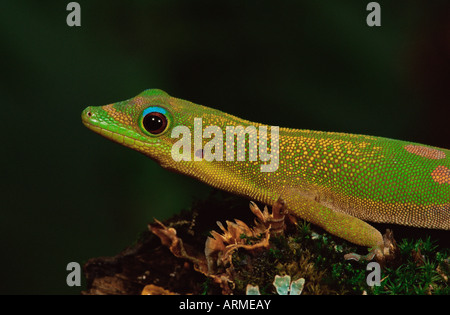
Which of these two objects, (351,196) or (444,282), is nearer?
(444,282)

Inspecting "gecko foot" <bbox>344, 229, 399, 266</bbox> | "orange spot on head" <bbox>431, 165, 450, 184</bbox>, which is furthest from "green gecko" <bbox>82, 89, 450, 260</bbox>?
"gecko foot" <bbox>344, 229, 399, 266</bbox>

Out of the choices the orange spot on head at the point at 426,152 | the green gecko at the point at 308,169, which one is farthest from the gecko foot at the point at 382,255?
the orange spot on head at the point at 426,152

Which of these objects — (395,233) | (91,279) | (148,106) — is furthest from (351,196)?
(91,279)

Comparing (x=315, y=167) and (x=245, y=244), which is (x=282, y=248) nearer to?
(x=245, y=244)

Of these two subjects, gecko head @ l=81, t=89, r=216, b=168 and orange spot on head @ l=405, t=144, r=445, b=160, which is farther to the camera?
orange spot on head @ l=405, t=144, r=445, b=160

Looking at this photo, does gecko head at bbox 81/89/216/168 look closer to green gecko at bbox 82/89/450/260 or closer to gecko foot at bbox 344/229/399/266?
green gecko at bbox 82/89/450/260

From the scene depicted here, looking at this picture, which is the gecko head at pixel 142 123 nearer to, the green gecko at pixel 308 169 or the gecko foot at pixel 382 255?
the green gecko at pixel 308 169

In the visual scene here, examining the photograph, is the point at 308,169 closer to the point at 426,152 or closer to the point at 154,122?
the point at 426,152
